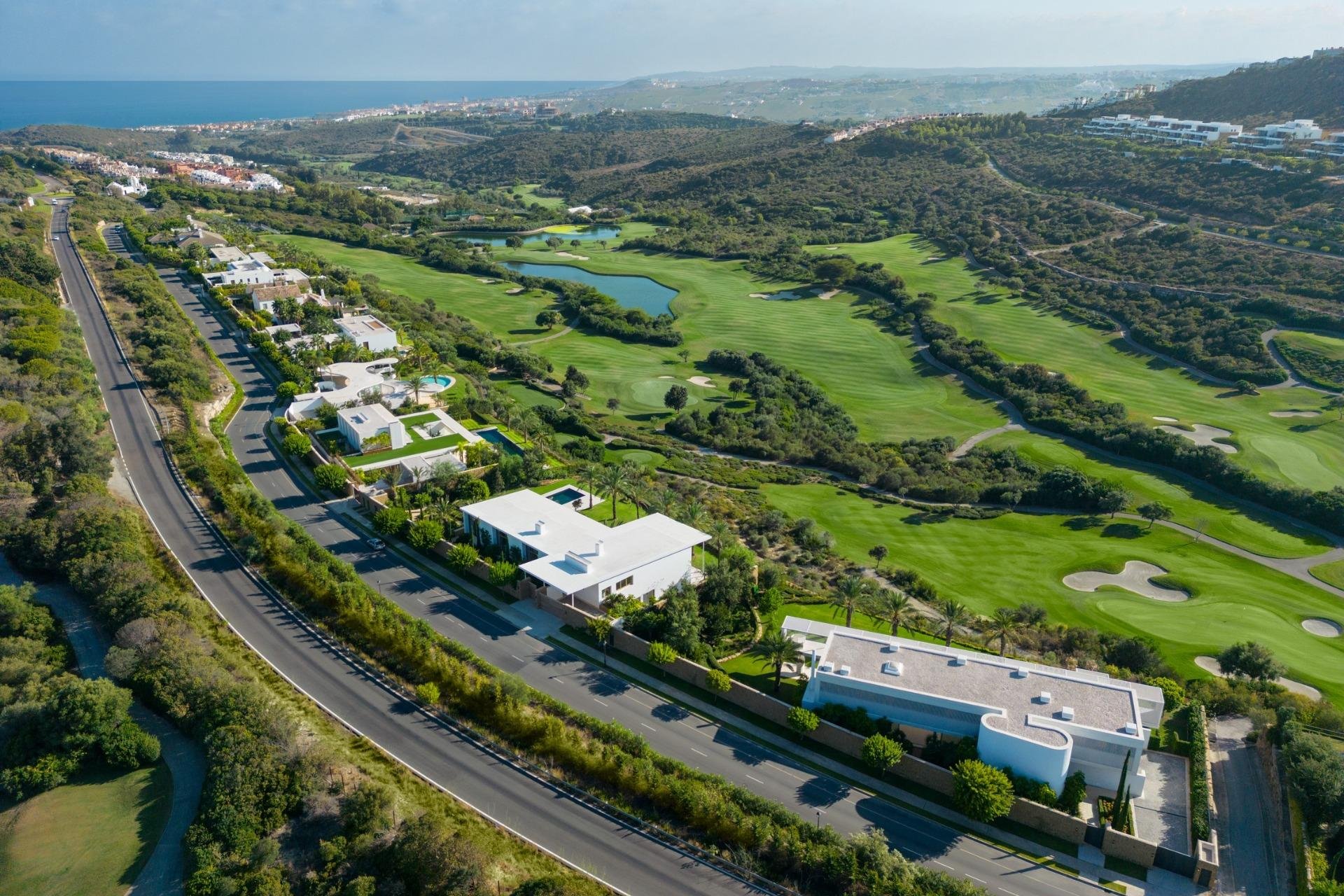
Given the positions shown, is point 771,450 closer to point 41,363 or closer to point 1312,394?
point 1312,394

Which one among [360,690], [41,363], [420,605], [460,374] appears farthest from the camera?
[460,374]

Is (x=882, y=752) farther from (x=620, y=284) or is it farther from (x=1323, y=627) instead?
(x=620, y=284)

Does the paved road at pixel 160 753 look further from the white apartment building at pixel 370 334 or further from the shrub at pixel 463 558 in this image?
the white apartment building at pixel 370 334

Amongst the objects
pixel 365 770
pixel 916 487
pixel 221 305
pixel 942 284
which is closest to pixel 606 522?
pixel 365 770

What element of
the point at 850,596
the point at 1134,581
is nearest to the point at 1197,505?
the point at 1134,581

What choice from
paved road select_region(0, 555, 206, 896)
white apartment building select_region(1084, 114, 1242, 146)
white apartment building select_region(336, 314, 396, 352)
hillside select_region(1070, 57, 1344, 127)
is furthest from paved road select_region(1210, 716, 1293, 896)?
hillside select_region(1070, 57, 1344, 127)

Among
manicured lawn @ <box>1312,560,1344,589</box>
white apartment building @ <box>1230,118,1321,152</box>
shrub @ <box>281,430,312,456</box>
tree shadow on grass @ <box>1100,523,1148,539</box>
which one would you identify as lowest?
manicured lawn @ <box>1312,560,1344,589</box>

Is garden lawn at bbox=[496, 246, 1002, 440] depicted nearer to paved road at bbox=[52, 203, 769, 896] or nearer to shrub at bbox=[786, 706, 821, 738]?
paved road at bbox=[52, 203, 769, 896]
